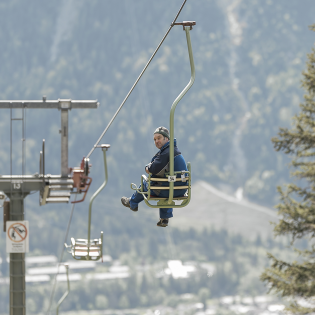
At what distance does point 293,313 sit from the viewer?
15812 mm

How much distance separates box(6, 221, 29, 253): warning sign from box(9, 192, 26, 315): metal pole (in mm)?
109

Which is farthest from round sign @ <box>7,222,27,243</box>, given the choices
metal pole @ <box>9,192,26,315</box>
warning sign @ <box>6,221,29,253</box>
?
metal pole @ <box>9,192,26,315</box>

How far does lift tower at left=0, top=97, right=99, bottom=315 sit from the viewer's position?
12039mm

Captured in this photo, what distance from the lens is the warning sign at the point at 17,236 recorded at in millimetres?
12398

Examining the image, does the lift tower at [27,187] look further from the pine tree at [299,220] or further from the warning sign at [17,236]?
the pine tree at [299,220]

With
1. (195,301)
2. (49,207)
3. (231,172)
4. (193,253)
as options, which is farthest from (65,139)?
(231,172)

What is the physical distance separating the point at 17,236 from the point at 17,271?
718mm

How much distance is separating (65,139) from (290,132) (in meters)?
6.77

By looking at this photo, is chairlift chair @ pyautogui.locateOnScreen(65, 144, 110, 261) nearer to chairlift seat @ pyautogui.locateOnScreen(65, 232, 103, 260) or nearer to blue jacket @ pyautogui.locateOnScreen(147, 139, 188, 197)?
chairlift seat @ pyautogui.locateOnScreen(65, 232, 103, 260)

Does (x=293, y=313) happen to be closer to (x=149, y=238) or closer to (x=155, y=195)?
(x=155, y=195)

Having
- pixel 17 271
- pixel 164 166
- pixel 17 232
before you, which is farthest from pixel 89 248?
pixel 164 166

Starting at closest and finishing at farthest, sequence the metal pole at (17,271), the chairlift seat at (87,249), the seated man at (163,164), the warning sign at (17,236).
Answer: the seated man at (163,164) → the chairlift seat at (87,249) → the metal pole at (17,271) → the warning sign at (17,236)

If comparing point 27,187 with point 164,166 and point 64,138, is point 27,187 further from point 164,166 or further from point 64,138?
point 164,166

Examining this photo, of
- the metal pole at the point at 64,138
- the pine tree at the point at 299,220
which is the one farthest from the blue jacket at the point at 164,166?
the pine tree at the point at 299,220
